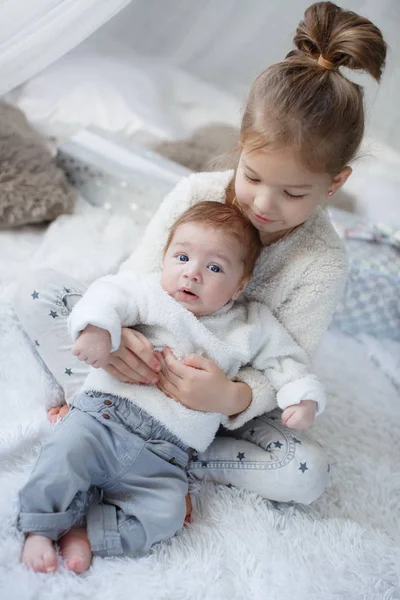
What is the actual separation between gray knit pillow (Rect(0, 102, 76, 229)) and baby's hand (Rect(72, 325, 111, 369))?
0.86m

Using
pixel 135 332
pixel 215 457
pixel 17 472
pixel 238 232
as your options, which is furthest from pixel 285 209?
pixel 17 472

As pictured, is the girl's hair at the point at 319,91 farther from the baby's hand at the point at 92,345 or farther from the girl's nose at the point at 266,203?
the baby's hand at the point at 92,345

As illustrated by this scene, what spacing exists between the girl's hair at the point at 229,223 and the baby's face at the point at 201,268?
1cm

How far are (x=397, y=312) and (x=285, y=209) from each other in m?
0.82

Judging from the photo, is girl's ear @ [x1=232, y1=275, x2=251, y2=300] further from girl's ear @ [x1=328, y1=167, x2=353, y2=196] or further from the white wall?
the white wall

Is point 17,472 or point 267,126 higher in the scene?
point 267,126

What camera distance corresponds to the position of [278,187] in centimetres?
114

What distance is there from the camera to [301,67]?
1.11 m

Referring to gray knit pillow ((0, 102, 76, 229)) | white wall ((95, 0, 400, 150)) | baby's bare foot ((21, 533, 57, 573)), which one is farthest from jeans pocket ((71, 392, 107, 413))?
white wall ((95, 0, 400, 150))

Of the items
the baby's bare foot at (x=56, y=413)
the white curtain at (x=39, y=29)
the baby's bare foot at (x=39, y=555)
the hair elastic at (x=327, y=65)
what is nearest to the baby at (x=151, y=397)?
the baby's bare foot at (x=39, y=555)

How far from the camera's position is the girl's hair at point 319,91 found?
1.09 meters

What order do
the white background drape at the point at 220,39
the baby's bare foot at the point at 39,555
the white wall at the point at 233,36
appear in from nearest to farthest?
1. the baby's bare foot at the point at 39,555
2. the white background drape at the point at 220,39
3. the white wall at the point at 233,36

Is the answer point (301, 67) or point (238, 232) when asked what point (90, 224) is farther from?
point (301, 67)

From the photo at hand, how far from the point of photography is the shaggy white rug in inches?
40.7
